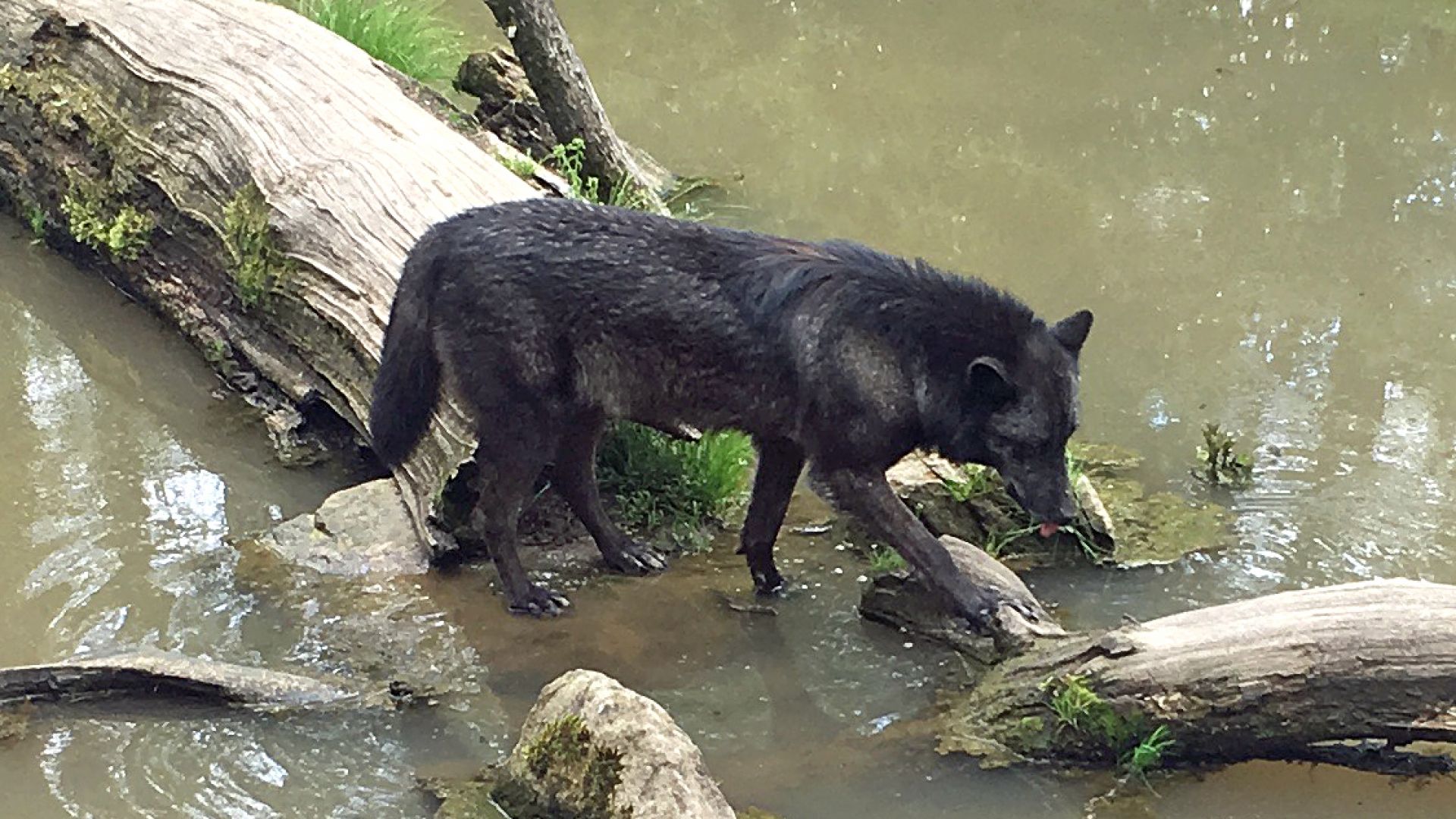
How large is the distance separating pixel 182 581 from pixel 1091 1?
9.36 m

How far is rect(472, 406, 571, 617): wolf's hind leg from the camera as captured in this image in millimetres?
5578

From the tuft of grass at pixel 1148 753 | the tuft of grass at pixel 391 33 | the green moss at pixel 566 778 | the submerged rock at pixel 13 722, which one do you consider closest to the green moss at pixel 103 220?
the tuft of grass at pixel 391 33

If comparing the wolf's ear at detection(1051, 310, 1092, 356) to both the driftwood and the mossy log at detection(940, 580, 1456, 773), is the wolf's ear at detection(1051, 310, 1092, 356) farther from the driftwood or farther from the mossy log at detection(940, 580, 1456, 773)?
the driftwood

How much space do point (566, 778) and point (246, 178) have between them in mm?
3873

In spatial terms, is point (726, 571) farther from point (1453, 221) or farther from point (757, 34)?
point (757, 34)

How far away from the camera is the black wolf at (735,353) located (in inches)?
212

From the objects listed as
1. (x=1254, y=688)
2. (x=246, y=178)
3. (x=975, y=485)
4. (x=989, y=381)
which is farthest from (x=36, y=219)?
(x=1254, y=688)

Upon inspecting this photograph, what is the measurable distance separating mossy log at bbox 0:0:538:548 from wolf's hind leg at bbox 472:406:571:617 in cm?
21

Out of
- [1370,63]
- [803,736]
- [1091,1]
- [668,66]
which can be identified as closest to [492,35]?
[668,66]

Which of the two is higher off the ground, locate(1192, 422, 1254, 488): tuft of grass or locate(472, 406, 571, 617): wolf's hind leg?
locate(1192, 422, 1254, 488): tuft of grass

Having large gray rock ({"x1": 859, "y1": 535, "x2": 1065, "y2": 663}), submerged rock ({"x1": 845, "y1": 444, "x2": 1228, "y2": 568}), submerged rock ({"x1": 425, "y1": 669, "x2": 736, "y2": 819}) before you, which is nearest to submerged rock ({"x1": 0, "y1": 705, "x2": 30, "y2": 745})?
submerged rock ({"x1": 425, "y1": 669, "x2": 736, "y2": 819})

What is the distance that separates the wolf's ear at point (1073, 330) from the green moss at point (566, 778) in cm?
225

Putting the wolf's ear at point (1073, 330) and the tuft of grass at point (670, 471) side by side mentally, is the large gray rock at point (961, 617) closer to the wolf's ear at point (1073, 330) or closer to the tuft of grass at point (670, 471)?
the wolf's ear at point (1073, 330)

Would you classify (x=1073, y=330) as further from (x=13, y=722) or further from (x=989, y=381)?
(x=13, y=722)
